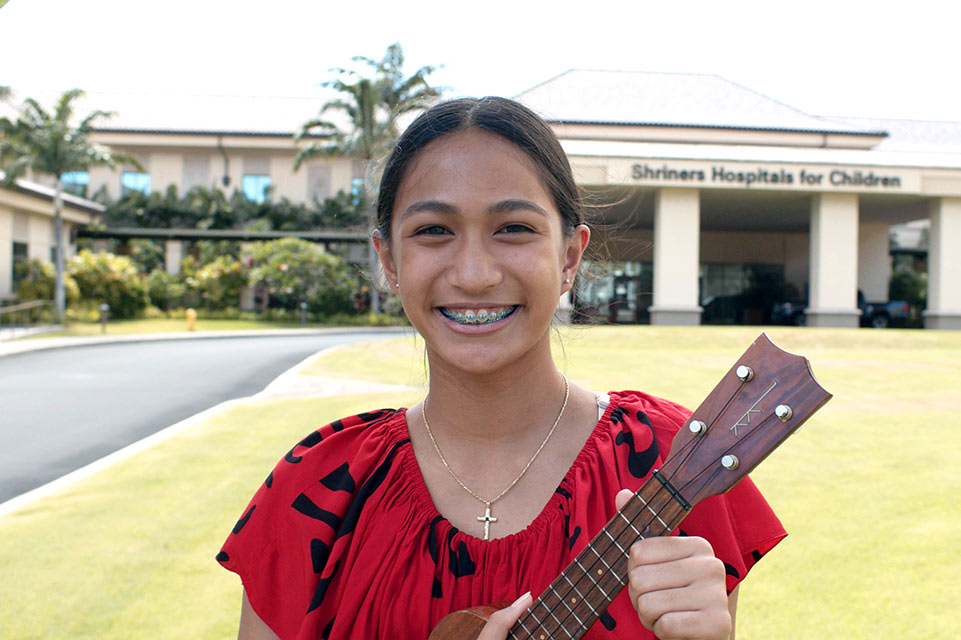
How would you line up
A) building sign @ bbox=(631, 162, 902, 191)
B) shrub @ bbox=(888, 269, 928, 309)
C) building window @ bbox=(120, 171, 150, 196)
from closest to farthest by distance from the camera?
building sign @ bbox=(631, 162, 902, 191), shrub @ bbox=(888, 269, 928, 309), building window @ bbox=(120, 171, 150, 196)

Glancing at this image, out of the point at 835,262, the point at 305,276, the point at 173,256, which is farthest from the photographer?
the point at 173,256

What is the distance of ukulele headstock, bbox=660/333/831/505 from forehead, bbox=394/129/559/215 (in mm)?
631

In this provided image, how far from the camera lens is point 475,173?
5.67ft

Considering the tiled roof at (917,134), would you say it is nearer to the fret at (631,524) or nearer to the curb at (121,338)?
the curb at (121,338)

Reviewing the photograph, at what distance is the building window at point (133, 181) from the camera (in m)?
36.9

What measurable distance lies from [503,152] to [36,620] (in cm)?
315

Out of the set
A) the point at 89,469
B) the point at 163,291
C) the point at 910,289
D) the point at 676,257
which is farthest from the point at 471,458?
the point at 910,289

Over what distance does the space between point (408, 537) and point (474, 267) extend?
620mm

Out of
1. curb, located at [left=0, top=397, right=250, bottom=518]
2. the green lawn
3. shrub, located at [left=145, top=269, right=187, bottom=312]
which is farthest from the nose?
shrub, located at [left=145, top=269, right=187, bottom=312]

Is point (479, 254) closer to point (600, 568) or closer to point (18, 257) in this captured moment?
point (600, 568)

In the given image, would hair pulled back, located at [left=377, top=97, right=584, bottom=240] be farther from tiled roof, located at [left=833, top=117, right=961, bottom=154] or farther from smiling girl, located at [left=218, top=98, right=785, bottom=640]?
tiled roof, located at [left=833, top=117, right=961, bottom=154]

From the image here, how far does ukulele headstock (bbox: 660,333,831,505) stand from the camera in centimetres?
127

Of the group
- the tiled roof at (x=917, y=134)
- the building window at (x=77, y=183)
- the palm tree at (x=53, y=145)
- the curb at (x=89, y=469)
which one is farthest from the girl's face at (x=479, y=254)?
the tiled roof at (x=917, y=134)

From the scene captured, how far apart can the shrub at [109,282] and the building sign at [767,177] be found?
1906 cm
